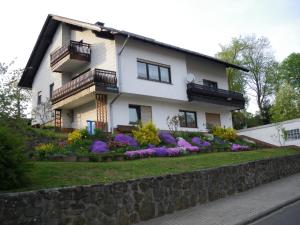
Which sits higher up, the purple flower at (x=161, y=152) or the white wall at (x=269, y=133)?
the white wall at (x=269, y=133)

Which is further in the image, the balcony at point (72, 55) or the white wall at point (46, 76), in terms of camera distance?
the white wall at point (46, 76)

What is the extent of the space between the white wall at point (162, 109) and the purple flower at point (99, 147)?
20.2 ft

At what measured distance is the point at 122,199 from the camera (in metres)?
9.43

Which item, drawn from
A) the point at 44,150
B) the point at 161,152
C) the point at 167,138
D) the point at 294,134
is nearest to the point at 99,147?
the point at 44,150

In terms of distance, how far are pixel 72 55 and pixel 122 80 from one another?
4.77 m

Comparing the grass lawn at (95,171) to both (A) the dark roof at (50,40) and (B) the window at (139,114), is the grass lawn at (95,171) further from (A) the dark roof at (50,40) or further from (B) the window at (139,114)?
(A) the dark roof at (50,40)

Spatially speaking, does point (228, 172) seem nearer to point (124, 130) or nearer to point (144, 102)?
point (124, 130)

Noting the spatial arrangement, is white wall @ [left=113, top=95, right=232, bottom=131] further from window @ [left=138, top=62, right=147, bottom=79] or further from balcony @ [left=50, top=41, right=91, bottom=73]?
balcony @ [left=50, top=41, right=91, bottom=73]

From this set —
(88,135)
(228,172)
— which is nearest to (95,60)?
(88,135)

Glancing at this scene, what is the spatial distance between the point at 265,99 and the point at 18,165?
4854 cm

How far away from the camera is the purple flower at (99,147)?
1664 cm

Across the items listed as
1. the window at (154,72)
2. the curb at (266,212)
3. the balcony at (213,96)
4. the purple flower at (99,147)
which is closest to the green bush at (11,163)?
the curb at (266,212)

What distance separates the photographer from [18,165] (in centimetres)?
823

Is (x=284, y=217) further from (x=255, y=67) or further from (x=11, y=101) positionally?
(x=255, y=67)
